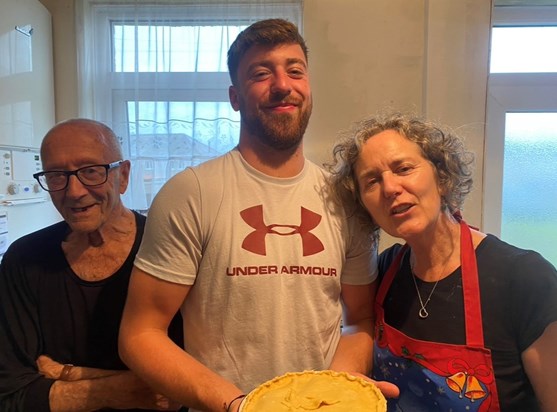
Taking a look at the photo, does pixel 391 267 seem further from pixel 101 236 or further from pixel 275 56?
pixel 101 236

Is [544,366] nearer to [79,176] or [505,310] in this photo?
[505,310]

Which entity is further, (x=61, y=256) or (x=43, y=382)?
(x=61, y=256)

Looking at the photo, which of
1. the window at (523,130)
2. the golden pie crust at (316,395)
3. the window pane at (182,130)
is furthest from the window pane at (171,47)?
Answer: the golden pie crust at (316,395)

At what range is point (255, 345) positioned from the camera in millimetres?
916

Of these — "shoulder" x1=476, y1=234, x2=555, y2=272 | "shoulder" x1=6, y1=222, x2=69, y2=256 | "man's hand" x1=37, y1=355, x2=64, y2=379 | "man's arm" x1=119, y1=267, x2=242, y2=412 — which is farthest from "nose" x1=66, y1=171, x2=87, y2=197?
"shoulder" x1=476, y1=234, x2=555, y2=272

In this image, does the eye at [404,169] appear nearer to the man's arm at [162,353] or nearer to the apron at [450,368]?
the apron at [450,368]

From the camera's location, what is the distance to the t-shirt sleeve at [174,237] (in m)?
0.88

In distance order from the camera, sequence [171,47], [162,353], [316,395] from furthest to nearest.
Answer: [171,47]
[162,353]
[316,395]

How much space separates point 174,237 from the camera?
0.89 metres

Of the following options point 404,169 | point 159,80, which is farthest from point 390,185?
point 159,80

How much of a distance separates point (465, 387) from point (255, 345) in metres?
0.47

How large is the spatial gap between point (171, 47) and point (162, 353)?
182cm

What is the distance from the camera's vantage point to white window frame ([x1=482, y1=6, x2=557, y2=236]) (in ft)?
7.24

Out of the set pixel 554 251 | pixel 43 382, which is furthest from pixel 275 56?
pixel 554 251
